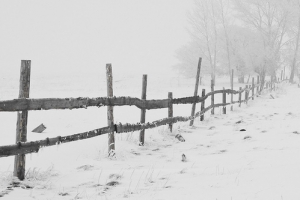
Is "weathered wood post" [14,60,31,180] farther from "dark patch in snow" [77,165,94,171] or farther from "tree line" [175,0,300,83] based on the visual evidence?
"tree line" [175,0,300,83]

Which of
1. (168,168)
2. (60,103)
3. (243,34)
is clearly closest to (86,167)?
(60,103)

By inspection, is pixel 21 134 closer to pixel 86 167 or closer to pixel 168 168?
pixel 86 167

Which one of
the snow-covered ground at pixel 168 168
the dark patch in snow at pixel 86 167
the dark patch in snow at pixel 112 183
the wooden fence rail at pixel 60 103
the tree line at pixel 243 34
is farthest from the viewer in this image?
the tree line at pixel 243 34

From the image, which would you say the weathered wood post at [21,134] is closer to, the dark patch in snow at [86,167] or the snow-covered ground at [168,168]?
the snow-covered ground at [168,168]

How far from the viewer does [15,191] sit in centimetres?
357

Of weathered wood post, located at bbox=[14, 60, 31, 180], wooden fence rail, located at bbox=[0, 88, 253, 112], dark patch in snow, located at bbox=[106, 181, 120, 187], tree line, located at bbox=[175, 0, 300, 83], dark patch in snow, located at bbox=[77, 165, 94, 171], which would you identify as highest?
tree line, located at bbox=[175, 0, 300, 83]

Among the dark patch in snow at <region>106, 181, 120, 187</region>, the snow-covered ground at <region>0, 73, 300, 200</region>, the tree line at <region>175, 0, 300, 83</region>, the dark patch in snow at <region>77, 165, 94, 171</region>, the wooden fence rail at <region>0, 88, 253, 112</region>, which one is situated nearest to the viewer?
the snow-covered ground at <region>0, 73, 300, 200</region>

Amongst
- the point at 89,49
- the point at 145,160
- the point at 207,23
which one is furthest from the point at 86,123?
the point at 89,49

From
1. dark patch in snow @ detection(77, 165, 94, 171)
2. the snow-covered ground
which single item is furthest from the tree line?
dark patch in snow @ detection(77, 165, 94, 171)

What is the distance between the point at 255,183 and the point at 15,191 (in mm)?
2865

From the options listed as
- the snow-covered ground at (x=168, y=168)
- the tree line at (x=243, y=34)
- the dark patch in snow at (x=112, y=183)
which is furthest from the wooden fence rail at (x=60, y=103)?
the tree line at (x=243, y=34)

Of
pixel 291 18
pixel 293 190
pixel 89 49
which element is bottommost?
pixel 293 190

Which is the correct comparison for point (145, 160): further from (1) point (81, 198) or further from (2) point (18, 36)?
(2) point (18, 36)

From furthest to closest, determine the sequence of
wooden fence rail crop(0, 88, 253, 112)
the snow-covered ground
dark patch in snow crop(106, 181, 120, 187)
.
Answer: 1. dark patch in snow crop(106, 181, 120, 187)
2. wooden fence rail crop(0, 88, 253, 112)
3. the snow-covered ground
